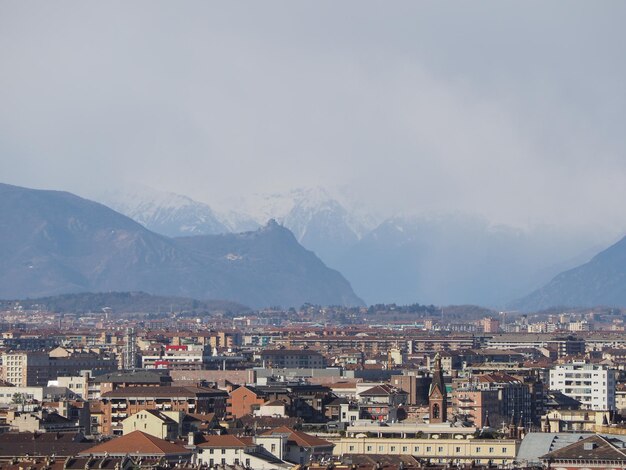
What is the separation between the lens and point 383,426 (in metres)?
104

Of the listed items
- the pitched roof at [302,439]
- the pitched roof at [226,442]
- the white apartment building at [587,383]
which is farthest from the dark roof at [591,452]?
the white apartment building at [587,383]

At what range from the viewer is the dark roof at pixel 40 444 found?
89.0m

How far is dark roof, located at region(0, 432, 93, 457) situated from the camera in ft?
292

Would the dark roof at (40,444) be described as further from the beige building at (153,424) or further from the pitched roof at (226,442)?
the beige building at (153,424)

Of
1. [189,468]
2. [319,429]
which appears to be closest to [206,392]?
[319,429]

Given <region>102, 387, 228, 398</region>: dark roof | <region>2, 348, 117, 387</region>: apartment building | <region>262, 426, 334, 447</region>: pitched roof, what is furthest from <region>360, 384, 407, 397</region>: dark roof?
<region>2, 348, 117, 387</region>: apartment building

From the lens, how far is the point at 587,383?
488 feet

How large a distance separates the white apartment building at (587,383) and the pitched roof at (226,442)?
179 feet

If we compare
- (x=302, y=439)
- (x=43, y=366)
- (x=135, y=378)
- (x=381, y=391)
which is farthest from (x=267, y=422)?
(x=43, y=366)

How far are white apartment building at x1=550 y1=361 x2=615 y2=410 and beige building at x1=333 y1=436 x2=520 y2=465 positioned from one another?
49.5 metres

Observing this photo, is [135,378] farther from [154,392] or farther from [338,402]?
[338,402]

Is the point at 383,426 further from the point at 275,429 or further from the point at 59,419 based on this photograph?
the point at 59,419

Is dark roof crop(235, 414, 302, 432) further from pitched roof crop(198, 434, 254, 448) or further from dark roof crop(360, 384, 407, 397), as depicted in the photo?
dark roof crop(360, 384, 407, 397)

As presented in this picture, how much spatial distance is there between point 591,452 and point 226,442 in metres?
18.4
